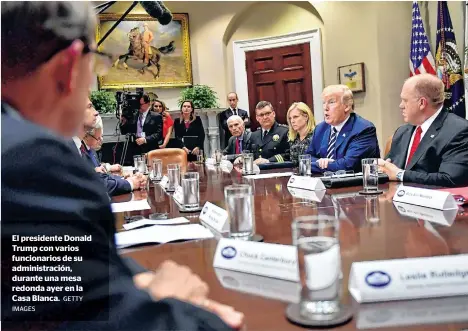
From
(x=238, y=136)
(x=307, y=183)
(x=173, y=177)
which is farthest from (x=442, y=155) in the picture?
(x=238, y=136)

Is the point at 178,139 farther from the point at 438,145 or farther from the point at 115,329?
the point at 115,329

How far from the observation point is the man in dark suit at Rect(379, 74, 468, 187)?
81.8 inches

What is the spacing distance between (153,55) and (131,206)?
5.75 meters

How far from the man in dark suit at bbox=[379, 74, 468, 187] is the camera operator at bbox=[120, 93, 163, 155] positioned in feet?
13.1

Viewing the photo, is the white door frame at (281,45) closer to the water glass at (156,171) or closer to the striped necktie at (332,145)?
the striped necktie at (332,145)

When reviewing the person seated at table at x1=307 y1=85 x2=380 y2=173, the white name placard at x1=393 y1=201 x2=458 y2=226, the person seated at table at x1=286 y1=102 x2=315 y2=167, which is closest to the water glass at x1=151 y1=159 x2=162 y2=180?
the person seated at table at x1=307 y1=85 x2=380 y2=173

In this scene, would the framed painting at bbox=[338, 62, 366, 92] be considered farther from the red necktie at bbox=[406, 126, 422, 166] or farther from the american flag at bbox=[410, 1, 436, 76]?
the red necktie at bbox=[406, 126, 422, 166]

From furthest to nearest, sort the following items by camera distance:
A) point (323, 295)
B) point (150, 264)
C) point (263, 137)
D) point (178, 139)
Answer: point (178, 139) < point (263, 137) < point (150, 264) < point (323, 295)

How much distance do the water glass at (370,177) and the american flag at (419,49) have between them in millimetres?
3841

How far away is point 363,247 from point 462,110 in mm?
4286

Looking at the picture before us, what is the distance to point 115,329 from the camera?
565mm

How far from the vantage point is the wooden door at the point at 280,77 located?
270 inches

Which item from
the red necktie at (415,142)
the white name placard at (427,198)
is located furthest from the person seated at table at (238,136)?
the white name placard at (427,198)

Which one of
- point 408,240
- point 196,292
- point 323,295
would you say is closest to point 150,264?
point 196,292
